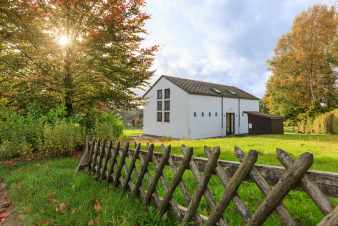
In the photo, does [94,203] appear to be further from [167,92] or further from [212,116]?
[212,116]

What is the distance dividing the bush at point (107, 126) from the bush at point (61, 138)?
722 mm

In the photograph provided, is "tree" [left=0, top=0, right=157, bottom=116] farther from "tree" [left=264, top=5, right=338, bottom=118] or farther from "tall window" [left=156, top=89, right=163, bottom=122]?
"tree" [left=264, top=5, right=338, bottom=118]

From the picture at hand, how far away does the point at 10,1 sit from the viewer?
7469 millimetres

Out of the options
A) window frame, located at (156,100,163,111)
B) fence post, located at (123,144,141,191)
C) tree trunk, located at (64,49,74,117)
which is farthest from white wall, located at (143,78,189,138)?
fence post, located at (123,144,141,191)

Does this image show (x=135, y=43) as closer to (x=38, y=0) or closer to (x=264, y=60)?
(x=38, y=0)

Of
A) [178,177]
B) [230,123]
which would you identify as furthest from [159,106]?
[178,177]

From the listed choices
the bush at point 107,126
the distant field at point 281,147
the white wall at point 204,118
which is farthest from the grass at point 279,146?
the white wall at point 204,118

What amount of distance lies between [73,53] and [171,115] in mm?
13765

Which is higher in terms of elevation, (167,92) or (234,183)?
(167,92)

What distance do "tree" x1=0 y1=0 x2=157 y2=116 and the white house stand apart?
11090 millimetres

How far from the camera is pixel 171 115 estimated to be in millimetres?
22016

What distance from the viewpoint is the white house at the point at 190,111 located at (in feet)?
68.0

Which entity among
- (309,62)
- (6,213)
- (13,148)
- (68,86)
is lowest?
(6,213)

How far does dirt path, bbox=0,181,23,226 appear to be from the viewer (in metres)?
3.44
